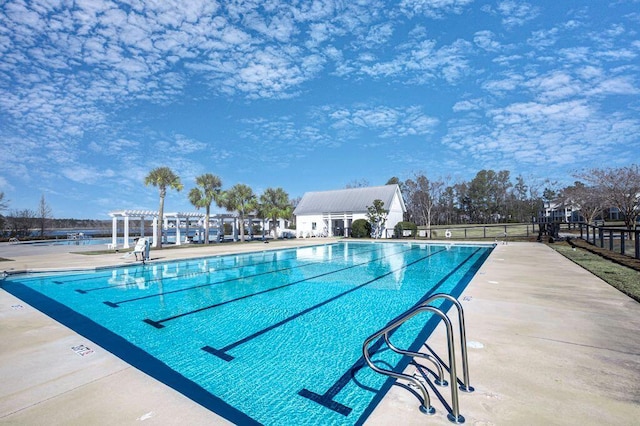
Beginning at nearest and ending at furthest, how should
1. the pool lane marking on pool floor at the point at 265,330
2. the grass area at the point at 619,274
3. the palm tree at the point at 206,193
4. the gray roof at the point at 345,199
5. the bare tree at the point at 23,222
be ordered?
the pool lane marking on pool floor at the point at 265,330 → the grass area at the point at 619,274 → the palm tree at the point at 206,193 → the gray roof at the point at 345,199 → the bare tree at the point at 23,222

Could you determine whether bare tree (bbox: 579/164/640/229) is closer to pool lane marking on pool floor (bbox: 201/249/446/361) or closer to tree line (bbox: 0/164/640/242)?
tree line (bbox: 0/164/640/242)

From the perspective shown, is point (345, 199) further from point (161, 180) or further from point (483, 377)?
point (483, 377)

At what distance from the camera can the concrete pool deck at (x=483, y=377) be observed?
7.48ft

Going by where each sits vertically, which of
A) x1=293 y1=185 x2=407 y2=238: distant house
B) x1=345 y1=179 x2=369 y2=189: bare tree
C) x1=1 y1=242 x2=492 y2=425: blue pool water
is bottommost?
x1=1 y1=242 x2=492 y2=425: blue pool water

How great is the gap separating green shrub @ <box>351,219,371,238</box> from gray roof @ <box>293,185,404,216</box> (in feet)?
9.64

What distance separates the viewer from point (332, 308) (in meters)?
6.53

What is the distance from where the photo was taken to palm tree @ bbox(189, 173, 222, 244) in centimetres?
2419

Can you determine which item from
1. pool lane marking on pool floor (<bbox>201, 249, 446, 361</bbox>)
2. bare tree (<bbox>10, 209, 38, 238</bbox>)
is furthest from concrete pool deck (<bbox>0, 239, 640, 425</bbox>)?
bare tree (<bbox>10, 209, 38, 238</bbox>)

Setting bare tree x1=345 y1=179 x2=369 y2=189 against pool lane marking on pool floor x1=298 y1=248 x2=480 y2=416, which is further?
bare tree x1=345 y1=179 x2=369 y2=189

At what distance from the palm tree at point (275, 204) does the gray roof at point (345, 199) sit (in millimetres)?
3575

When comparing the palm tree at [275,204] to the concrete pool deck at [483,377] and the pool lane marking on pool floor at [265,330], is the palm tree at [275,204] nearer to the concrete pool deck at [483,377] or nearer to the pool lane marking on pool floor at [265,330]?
the pool lane marking on pool floor at [265,330]

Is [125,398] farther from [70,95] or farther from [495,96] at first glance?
[495,96]

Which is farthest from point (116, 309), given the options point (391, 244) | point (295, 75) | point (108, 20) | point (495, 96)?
point (495, 96)

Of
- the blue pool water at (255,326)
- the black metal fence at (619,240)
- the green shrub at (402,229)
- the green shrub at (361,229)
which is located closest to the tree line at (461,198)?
the green shrub at (361,229)
